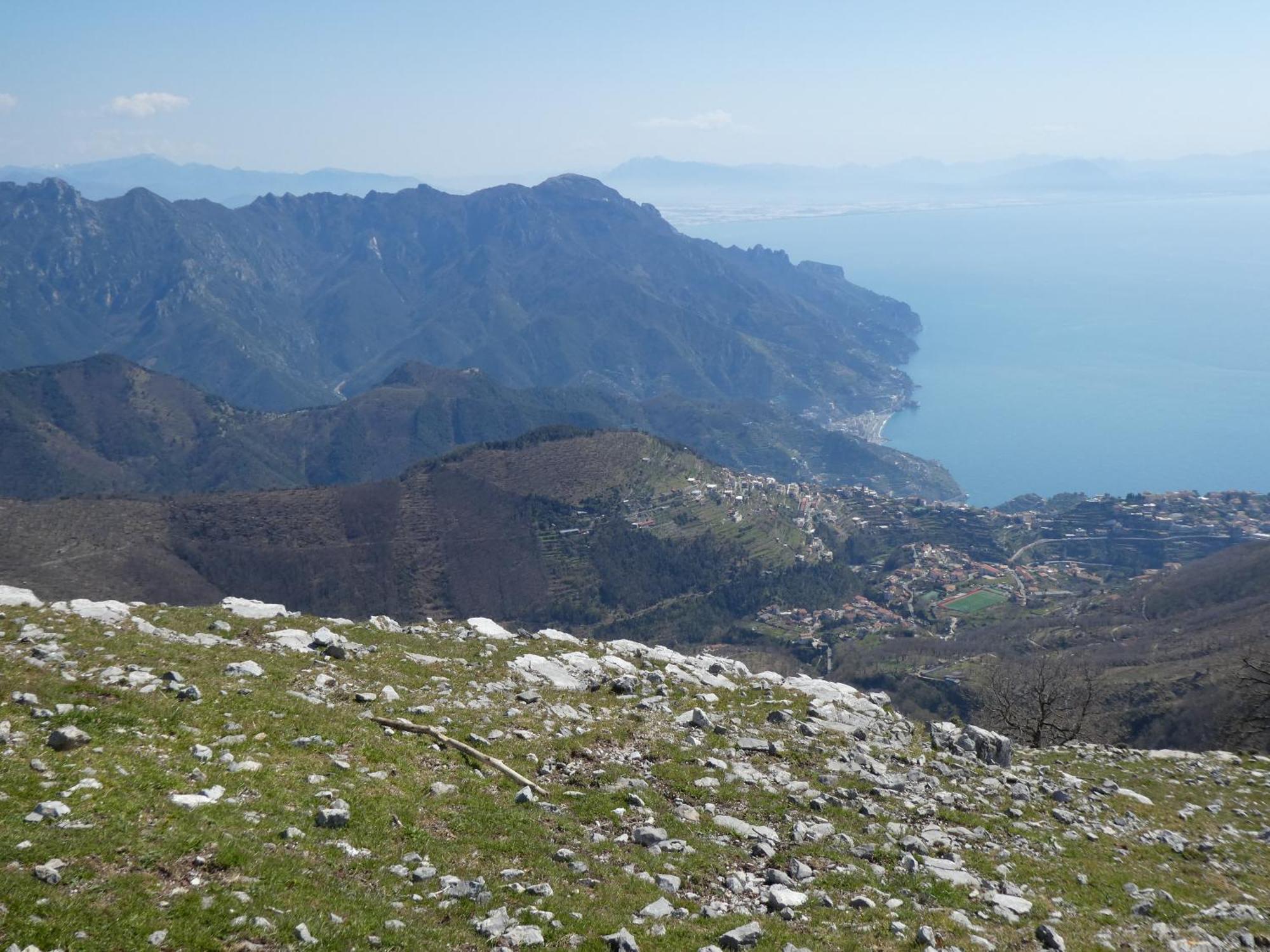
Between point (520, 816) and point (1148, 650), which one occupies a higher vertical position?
point (520, 816)

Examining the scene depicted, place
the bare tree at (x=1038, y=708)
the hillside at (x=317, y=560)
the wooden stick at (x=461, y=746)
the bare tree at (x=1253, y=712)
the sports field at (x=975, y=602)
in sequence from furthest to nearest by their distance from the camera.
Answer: the sports field at (x=975, y=602), the hillside at (x=317, y=560), the bare tree at (x=1253, y=712), the bare tree at (x=1038, y=708), the wooden stick at (x=461, y=746)

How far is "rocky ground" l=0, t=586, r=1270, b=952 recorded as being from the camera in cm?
1161

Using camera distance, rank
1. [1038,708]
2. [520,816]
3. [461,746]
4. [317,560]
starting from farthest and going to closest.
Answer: [317,560]
[1038,708]
[461,746]
[520,816]

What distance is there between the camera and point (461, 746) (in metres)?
18.7

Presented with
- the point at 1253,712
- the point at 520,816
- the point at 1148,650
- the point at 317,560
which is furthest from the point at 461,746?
the point at 317,560

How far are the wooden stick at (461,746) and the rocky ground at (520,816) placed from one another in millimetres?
123

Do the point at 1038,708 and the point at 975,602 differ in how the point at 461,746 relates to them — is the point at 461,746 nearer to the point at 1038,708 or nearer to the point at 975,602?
the point at 1038,708

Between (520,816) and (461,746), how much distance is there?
132 inches

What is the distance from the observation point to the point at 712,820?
17.4m

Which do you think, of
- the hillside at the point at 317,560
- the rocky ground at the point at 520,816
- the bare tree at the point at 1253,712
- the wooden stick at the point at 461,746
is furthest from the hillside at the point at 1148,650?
the hillside at the point at 317,560

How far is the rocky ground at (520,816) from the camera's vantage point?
11609mm

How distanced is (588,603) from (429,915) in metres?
175

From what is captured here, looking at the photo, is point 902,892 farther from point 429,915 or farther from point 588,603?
point 588,603

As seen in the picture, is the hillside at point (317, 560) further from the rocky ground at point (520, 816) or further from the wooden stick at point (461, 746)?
the wooden stick at point (461, 746)
